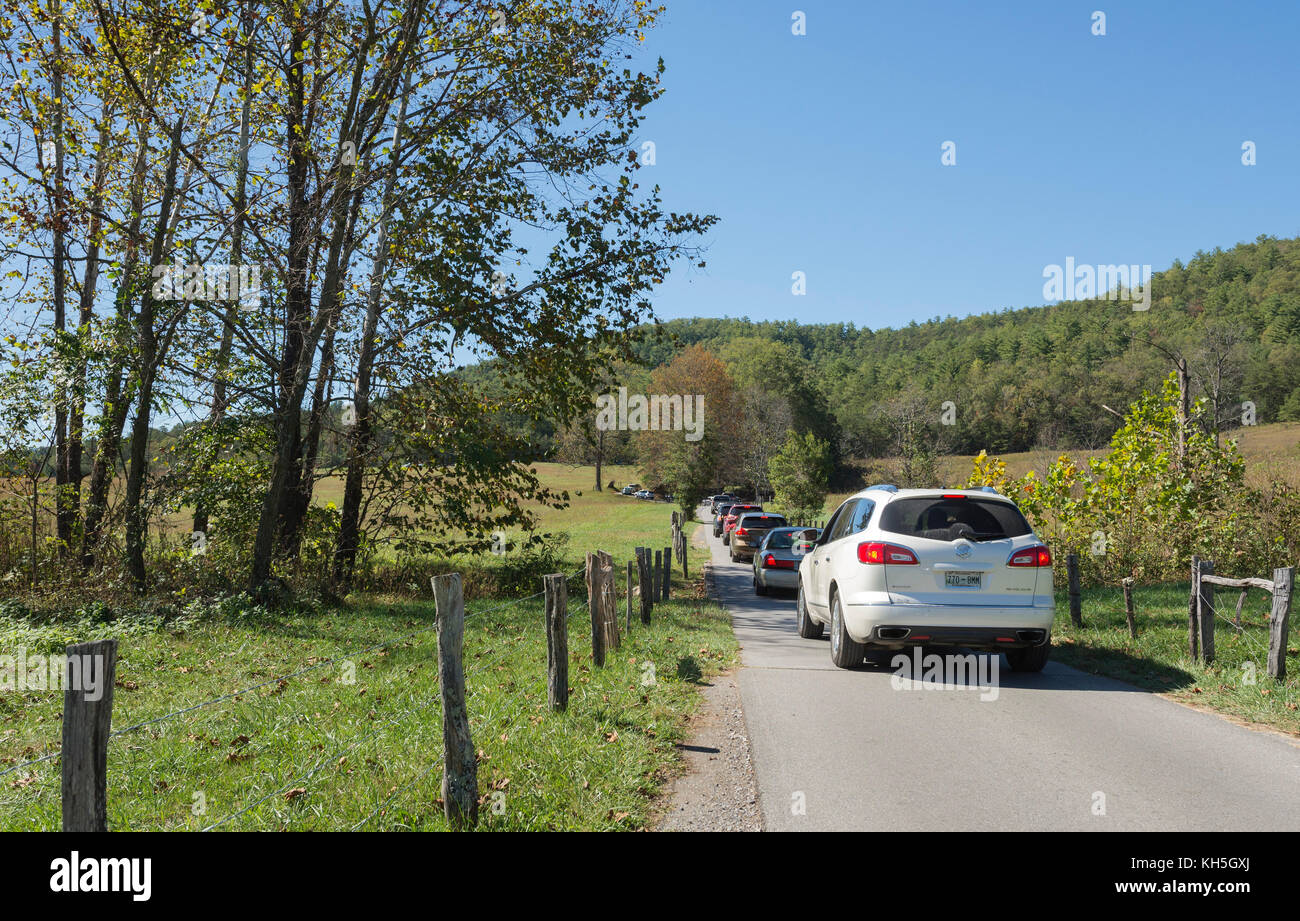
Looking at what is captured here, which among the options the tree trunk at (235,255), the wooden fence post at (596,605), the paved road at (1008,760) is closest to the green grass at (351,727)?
the wooden fence post at (596,605)

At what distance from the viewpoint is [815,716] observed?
7.32 metres

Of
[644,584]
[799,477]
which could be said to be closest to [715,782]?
[644,584]

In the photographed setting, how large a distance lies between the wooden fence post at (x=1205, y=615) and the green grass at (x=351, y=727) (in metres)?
4.96

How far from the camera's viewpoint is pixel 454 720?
4727 mm

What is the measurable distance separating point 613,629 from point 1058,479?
11.5m

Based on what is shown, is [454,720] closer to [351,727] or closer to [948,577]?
[351,727]

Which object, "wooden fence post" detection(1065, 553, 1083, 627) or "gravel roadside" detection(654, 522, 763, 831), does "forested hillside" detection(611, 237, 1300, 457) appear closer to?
"wooden fence post" detection(1065, 553, 1083, 627)

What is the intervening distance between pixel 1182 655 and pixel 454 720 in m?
8.27

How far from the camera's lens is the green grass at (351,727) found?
5.00m

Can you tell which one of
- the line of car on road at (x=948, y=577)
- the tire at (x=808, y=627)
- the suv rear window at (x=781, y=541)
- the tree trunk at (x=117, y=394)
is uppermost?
the tree trunk at (x=117, y=394)

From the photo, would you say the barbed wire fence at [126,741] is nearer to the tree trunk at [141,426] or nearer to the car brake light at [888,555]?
the car brake light at [888,555]

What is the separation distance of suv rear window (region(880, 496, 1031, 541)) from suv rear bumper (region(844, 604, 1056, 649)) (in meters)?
0.70

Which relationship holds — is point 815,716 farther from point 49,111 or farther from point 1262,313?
point 1262,313
